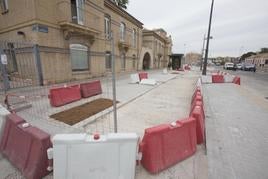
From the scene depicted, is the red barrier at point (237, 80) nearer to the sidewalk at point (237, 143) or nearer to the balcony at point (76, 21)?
the sidewalk at point (237, 143)

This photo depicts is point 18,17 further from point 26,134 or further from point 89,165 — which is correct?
point 89,165

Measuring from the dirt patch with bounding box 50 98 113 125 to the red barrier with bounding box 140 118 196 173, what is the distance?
265 centimetres

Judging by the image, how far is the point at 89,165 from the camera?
2.01m

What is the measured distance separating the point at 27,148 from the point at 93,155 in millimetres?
1139

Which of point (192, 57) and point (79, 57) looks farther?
point (192, 57)

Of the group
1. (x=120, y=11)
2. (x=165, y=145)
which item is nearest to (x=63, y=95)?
(x=165, y=145)

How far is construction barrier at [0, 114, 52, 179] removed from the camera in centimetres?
211

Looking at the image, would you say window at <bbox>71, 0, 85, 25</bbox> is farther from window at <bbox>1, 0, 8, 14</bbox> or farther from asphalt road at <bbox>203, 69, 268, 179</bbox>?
asphalt road at <bbox>203, 69, 268, 179</bbox>

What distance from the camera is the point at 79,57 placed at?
1159 centimetres

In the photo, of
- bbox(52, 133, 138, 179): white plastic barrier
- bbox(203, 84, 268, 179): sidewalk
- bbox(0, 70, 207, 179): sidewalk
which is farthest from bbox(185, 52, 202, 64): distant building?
bbox(52, 133, 138, 179): white plastic barrier

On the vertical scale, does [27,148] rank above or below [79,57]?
below

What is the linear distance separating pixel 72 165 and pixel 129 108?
3661 millimetres

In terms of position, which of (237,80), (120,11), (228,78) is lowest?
(237,80)

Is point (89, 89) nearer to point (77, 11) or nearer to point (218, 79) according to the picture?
point (77, 11)
